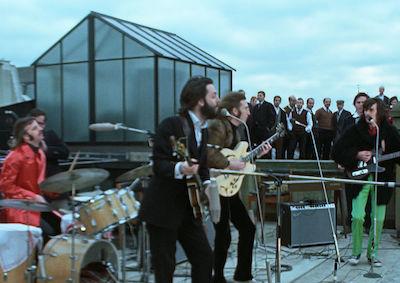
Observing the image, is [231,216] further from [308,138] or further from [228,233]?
[308,138]

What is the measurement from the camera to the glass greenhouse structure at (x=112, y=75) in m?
15.1

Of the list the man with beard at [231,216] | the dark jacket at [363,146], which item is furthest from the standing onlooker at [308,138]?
the man with beard at [231,216]

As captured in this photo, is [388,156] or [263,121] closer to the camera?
[388,156]

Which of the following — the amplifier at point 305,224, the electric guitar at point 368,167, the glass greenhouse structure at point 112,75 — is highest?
the glass greenhouse structure at point 112,75

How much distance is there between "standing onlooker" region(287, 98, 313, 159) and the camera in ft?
49.2

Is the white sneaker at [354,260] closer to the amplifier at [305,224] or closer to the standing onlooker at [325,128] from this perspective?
the amplifier at [305,224]

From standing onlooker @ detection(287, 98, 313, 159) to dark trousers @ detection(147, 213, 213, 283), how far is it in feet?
35.7

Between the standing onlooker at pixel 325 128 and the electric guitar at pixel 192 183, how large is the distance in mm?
12136

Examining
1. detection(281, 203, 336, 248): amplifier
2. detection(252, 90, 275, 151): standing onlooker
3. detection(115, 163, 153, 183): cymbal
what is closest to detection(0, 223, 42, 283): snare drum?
detection(115, 163, 153, 183): cymbal

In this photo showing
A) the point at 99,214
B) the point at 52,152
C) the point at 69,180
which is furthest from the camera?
the point at 52,152

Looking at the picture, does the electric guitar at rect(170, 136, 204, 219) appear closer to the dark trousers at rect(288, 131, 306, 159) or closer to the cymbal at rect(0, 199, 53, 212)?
the cymbal at rect(0, 199, 53, 212)

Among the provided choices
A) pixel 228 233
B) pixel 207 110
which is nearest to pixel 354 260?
pixel 228 233

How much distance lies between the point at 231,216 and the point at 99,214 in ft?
4.54

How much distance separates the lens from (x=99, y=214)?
488cm
